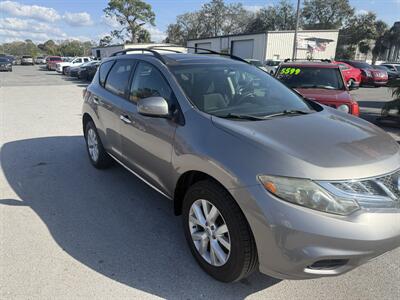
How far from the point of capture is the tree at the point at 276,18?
70.2 m

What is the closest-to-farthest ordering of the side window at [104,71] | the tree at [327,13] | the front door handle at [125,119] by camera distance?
the front door handle at [125,119], the side window at [104,71], the tree at [327,13]

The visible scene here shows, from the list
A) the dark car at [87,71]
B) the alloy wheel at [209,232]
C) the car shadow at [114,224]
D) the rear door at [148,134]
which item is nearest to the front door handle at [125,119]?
the rear door at [148,134]

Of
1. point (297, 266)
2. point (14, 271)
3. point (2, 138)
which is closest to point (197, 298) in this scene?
point (297, 266)

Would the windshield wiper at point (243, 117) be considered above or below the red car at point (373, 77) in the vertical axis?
above

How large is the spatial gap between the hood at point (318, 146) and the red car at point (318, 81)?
4086mm

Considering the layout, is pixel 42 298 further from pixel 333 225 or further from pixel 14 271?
pixel 333 225

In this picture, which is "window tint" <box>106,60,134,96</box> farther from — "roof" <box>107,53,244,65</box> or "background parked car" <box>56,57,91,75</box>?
"background parked car" <box>56,57,91,75</box>

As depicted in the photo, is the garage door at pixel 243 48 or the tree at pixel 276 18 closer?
the garage door at pixel 243 48

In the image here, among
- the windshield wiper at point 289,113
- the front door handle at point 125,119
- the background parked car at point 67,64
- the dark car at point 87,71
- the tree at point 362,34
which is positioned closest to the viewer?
the windshield wiper at point 289,113

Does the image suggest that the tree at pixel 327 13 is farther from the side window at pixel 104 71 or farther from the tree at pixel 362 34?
the side window at pixel 104 71

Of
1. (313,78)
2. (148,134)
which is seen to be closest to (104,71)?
(148,134)

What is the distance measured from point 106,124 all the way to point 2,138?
Result: 4.01 meters

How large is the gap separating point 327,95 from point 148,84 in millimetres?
4632

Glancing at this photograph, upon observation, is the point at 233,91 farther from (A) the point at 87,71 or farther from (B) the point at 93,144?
(A) the point at 87,71
